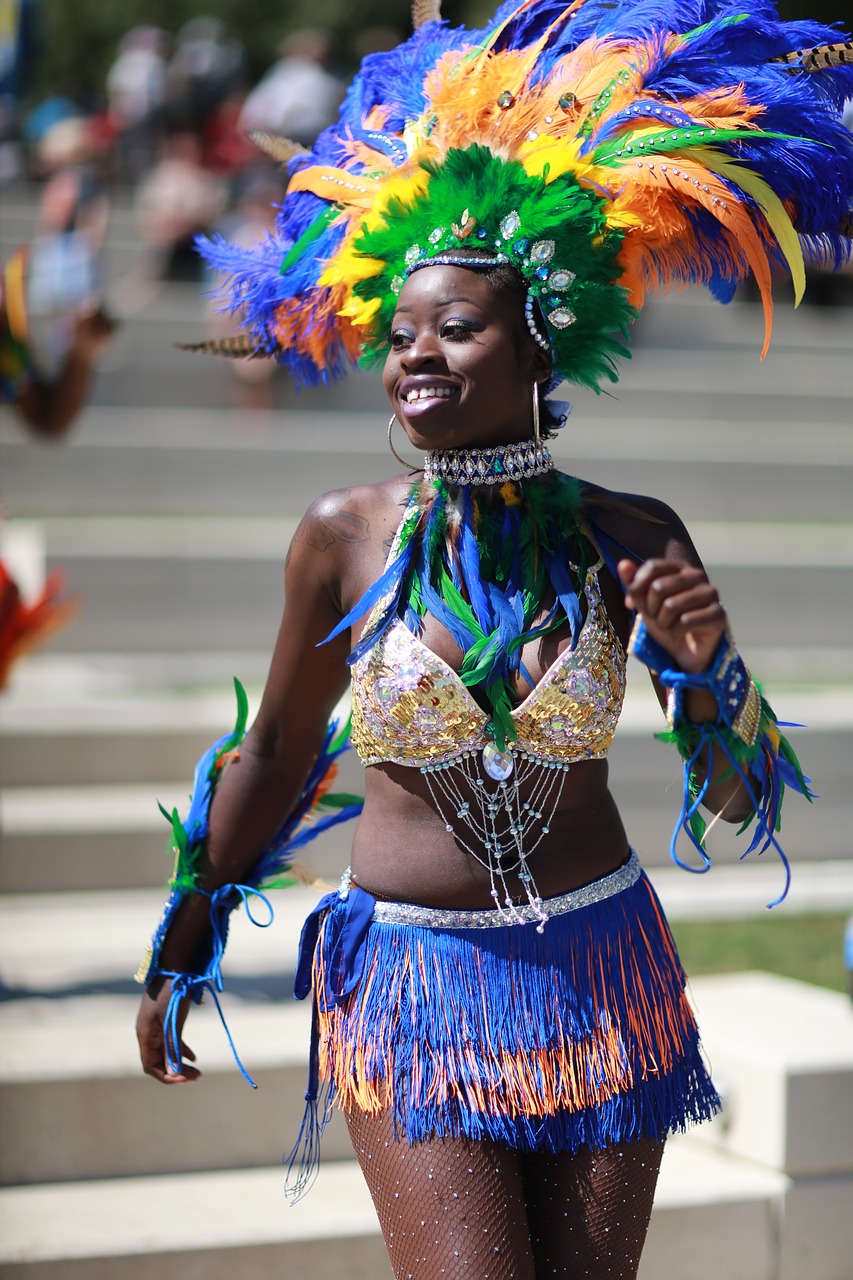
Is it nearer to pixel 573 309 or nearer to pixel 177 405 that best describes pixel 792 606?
pixel 177 405

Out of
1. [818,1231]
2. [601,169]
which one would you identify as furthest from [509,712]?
[818,1231]

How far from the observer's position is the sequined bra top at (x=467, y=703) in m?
2.12

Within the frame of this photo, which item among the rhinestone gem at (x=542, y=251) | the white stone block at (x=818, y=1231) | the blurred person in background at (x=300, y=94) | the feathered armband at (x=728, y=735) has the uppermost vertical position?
the blurred person in background at (x=300, y=94)

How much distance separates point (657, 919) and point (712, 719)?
414 mm

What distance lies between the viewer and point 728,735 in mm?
2031

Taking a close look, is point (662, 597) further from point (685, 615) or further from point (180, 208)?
point (180, 208)

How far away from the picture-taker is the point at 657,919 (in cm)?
229

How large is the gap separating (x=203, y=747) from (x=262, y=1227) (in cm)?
287

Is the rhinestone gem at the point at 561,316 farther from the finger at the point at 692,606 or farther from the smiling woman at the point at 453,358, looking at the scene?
the finger at the point at 692,606

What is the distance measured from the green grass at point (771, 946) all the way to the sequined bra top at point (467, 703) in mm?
2768

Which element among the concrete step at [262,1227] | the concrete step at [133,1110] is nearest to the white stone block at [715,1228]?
the concrete step at [262,1227]

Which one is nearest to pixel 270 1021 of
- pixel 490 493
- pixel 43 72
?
pixel 490 493

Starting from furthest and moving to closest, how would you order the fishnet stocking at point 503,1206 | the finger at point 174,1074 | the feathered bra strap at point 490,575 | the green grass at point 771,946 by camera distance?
the green grass at point 771,946
the finger at point 174,1074
the feathered bra strap at point 490,575
the fishnet stocking at point 503,1206

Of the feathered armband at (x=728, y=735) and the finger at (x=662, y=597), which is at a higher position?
the finger at (x=662, y=597)
